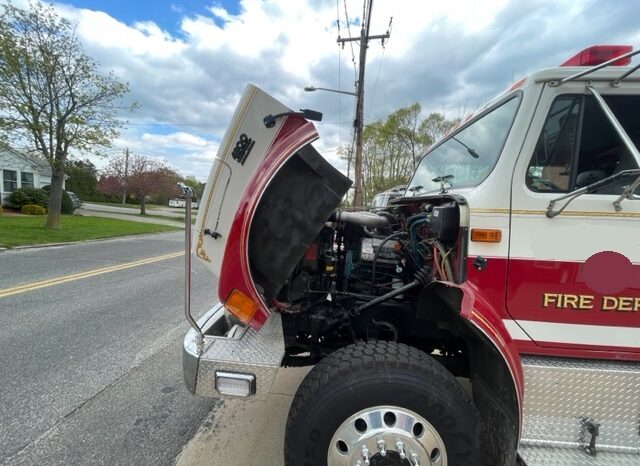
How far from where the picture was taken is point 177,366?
395 cm

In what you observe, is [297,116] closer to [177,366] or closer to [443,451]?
[443,451]

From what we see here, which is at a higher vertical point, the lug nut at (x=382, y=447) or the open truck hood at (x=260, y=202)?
the open truck hood at (x=260, y=202)

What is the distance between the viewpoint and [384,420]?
1.87 meters

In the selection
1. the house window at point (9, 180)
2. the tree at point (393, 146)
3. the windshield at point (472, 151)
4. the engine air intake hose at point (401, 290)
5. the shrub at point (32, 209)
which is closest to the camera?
the windshield at point (472, 151)

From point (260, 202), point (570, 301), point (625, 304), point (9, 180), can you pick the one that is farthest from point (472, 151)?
point (9, 180)

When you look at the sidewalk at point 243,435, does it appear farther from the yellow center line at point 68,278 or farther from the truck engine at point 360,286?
the yellow center line at point 68,278

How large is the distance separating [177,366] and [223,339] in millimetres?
2053

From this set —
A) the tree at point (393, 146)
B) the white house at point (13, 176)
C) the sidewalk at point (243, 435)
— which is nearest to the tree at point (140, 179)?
the white house at point (13, 176)

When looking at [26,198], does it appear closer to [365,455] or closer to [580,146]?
[365,455]

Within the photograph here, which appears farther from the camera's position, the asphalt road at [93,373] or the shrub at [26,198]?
the shrub at [26,198]

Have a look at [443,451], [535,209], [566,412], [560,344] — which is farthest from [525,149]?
[443,451]

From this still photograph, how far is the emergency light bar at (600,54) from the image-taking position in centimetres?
194

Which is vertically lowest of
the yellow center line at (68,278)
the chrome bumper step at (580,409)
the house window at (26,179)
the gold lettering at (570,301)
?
the yellow center line at (68,278)

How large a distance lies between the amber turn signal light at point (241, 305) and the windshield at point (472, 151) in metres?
1.38
